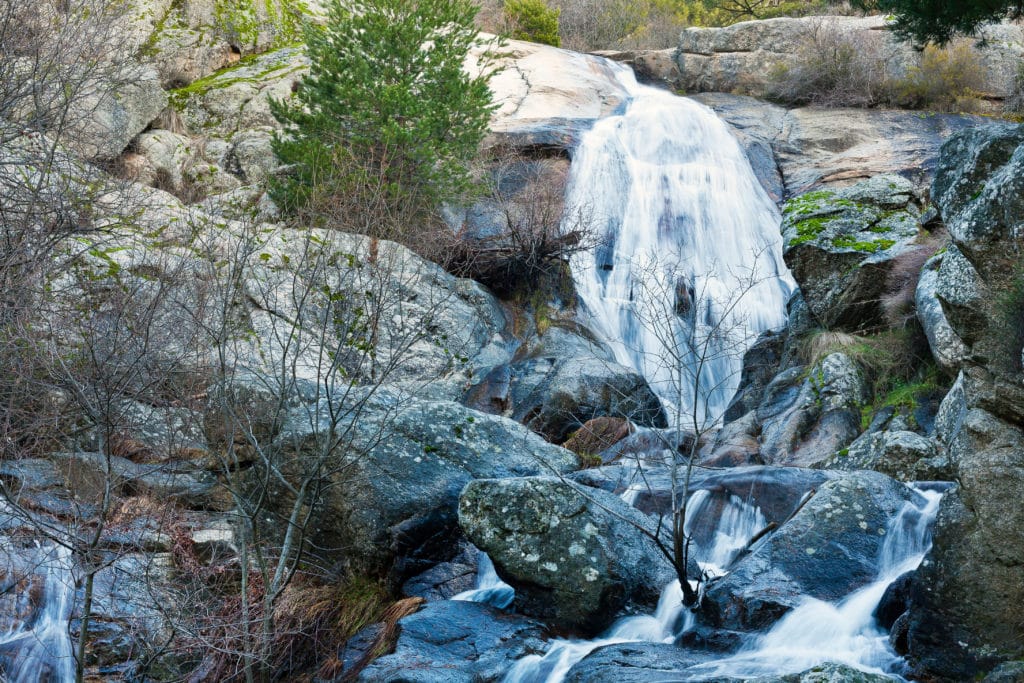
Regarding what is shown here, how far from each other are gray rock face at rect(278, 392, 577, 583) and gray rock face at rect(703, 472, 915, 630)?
221 centimetres

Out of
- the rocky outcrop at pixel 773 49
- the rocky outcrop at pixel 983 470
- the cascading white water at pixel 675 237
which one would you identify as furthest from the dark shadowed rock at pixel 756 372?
the rocky outcrop at pixel 773 49

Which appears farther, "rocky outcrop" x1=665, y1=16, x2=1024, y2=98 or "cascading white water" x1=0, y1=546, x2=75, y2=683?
"rocky outcrop" x1=665, y1=16, x2=1024, y2=98

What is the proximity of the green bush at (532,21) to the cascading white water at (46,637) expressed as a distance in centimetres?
2245

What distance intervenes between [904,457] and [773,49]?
1757 cm

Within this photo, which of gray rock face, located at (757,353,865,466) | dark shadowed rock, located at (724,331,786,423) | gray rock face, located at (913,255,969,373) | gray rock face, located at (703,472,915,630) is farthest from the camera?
dark shadowed rock, located at (724,331,786,423)

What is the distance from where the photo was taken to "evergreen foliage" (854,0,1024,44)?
5.79 metres

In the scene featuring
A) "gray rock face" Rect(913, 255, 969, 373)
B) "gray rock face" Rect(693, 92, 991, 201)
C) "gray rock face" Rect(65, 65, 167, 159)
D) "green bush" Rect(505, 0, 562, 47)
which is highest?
"green bush" Rect(505, 0, 562, 47)

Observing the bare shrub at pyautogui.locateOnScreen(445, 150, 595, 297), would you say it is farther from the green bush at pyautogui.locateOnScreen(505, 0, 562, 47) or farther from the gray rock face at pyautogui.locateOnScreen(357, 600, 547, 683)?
the green bush at pyautogui.locateOnScreen(505, 0, 562, 47)

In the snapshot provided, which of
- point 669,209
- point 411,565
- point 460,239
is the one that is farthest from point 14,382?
point 669,209

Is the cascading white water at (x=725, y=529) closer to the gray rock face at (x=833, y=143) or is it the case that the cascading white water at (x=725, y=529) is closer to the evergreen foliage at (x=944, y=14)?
the evergreen foliage at (x=944, y=14)

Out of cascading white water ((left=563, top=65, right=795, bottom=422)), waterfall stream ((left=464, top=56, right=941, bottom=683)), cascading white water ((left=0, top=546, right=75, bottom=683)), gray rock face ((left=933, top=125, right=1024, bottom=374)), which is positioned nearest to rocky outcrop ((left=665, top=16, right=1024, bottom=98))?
waterfall stream ((left=464, top=56, right=941, bottom=683))

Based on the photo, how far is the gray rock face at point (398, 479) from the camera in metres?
7.55

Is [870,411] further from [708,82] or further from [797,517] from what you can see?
[708,82]

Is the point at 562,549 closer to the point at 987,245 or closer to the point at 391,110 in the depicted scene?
the point at 987,245
